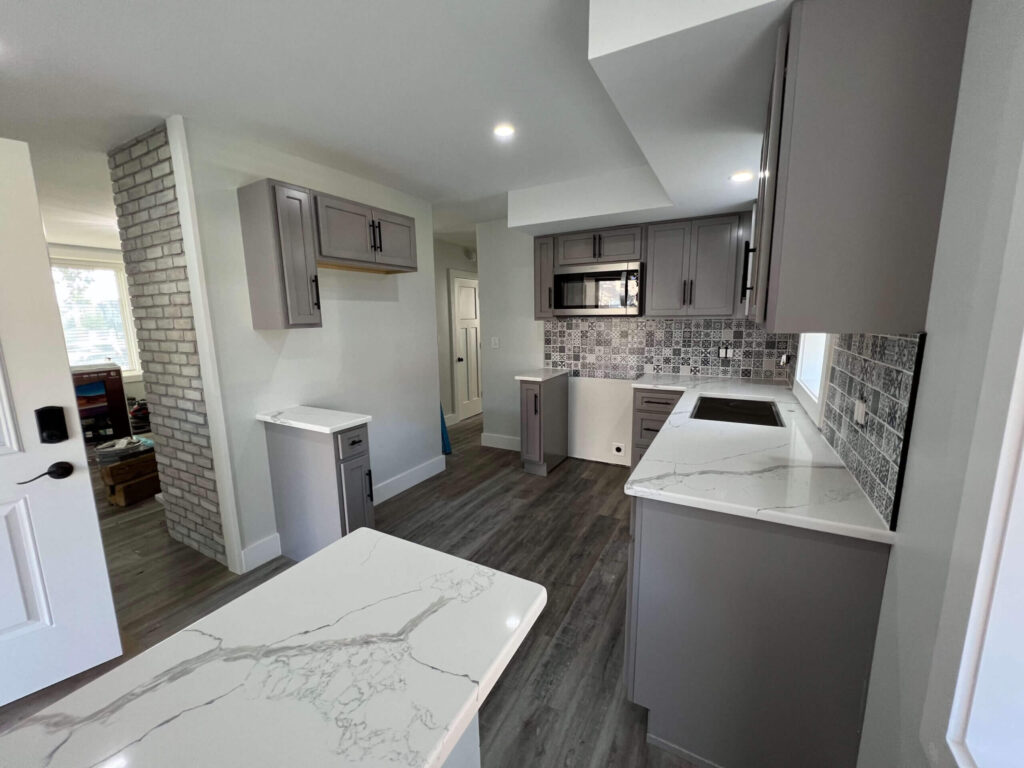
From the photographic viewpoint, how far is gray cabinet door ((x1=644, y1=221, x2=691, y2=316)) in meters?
3.29

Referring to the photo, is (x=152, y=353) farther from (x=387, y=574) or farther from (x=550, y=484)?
(x=550, y=484)

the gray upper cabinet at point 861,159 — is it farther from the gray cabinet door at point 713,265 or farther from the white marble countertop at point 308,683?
the gray cabinet door at point 713,265

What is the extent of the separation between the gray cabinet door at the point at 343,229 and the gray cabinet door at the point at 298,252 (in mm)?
69

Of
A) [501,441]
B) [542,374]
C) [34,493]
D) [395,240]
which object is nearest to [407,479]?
[501,441]

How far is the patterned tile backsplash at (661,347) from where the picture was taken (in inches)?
131

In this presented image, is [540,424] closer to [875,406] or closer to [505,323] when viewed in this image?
[505,323]

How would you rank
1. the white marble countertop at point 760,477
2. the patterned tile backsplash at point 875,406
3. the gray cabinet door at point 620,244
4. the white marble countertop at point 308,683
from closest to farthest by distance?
the white marble countertop at point 308,683, the patterned tile backsplash at point 875,406, the white marble countertop at point 760,477, the gray cabinet door at point 620,244

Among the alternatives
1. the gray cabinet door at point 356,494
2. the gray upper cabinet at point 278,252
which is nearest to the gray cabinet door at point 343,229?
the gray upper cabinet at point 278,252

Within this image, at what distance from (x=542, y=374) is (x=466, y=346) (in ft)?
7.05

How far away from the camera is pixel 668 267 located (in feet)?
11.0

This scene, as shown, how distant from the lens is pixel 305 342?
8.84ft

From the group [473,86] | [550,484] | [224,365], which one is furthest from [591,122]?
[550,484]

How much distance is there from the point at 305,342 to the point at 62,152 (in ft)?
5.55

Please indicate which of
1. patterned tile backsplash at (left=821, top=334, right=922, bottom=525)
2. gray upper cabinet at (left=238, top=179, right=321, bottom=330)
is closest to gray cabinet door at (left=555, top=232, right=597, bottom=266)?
gray upper cabinet at (left=238, top=179, right=321, bottom=330)
